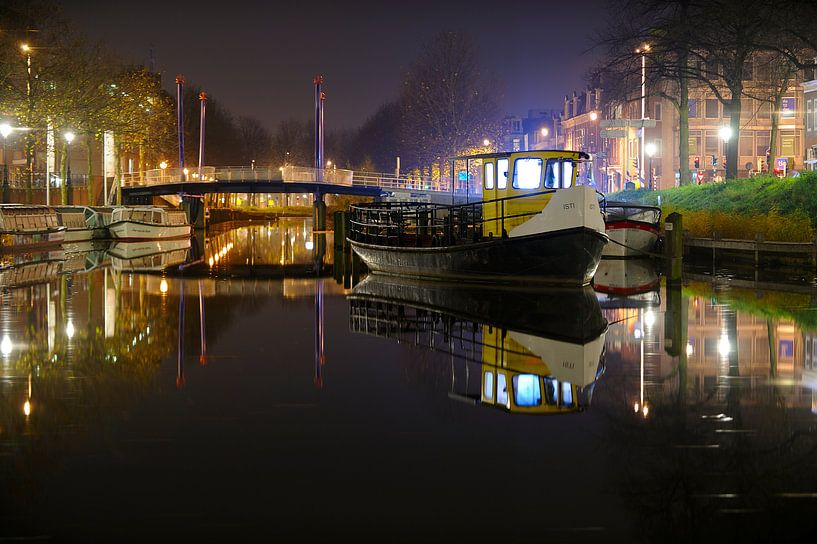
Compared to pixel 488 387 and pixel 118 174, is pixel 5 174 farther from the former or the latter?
pixel 488 387

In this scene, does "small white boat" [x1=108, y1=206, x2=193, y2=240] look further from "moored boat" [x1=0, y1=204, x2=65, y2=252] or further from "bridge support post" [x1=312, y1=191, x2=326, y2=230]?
"bridge support post" [x1=312, y1=191, x2=326, y2=230]

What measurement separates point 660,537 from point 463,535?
1.22 metres

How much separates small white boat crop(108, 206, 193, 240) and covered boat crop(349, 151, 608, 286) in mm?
24066

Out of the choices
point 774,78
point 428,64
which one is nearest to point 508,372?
point 774,78

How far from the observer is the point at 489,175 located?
91.7 ft

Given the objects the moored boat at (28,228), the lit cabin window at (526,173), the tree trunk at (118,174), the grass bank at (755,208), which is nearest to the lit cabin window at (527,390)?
the lit cabin window at (526,173)

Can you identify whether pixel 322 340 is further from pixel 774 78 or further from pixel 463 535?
pixel 774 78

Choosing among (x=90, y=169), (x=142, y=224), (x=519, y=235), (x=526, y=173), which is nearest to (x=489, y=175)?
(x=526, y=173)

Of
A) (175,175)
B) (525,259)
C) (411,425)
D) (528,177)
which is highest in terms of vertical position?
(175,175)

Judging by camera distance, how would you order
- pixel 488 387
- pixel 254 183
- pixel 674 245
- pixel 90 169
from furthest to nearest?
1. pixel 254 183
2. pixel 90 169
3. pixel 674 245
4. pixel 488 387

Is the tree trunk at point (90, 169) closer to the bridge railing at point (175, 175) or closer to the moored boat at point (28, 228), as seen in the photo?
the bridge railing at point (175, 175)

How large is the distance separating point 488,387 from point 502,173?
16.5m

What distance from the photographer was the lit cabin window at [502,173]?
2745cm

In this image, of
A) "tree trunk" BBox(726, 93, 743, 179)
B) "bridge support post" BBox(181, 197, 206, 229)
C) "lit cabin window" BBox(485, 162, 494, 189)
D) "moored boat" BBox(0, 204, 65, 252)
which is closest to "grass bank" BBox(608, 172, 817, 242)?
"tree trunk" BBox(726, 93, 743, 179)
